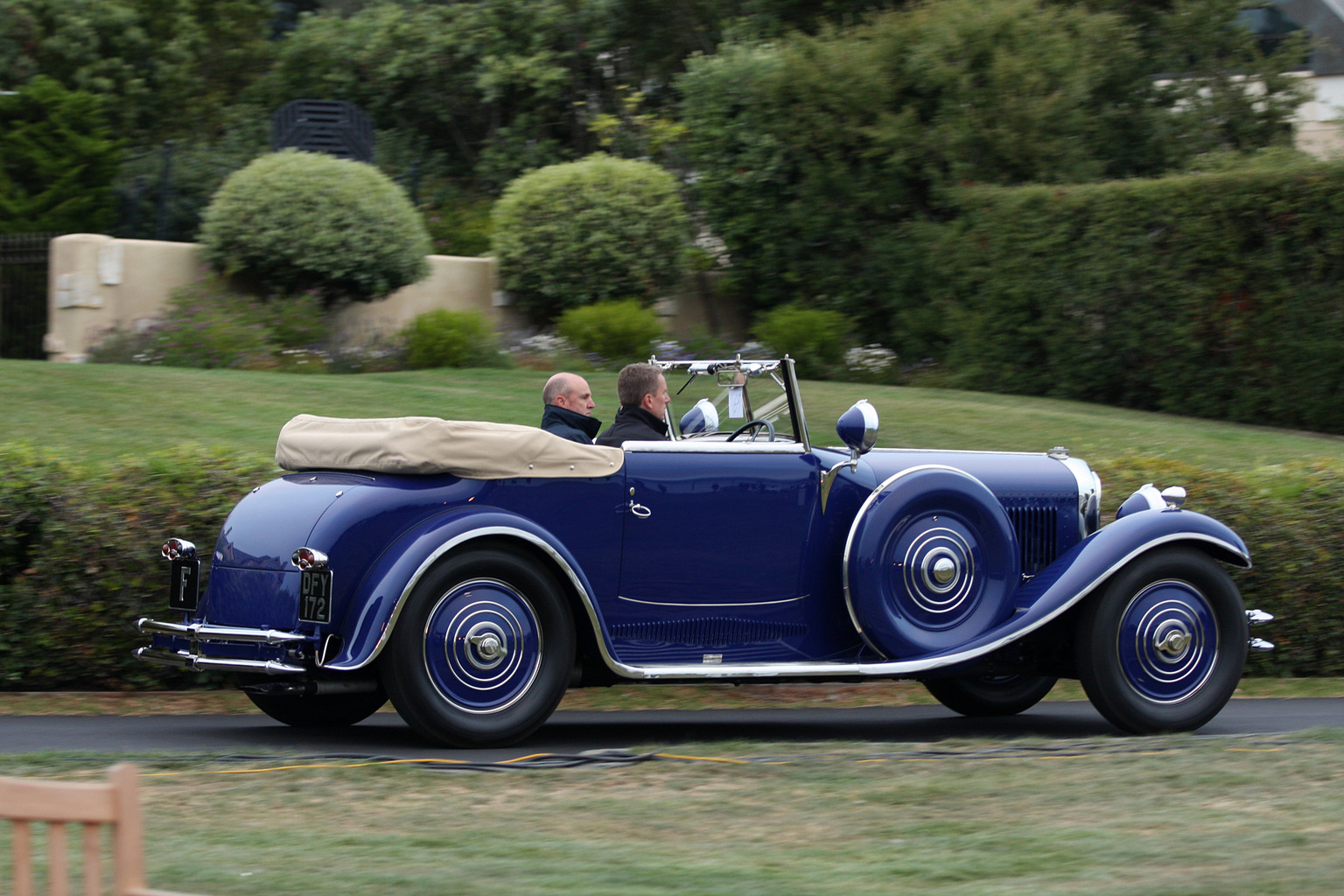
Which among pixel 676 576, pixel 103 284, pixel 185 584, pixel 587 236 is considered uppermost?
pixel 587 236

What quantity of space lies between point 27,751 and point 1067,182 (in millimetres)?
14922

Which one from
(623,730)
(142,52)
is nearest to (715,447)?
(623,730)

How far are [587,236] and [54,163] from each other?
6756mm

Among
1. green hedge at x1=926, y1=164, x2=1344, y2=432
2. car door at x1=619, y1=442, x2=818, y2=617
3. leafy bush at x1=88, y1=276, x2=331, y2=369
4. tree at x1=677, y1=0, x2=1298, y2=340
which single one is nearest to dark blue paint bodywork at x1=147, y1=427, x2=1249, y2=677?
car door at x1=619, y1=442, x2=818, y2=617

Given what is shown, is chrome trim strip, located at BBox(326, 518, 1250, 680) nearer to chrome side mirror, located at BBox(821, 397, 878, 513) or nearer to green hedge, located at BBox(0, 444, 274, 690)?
chrome side mirror, located at BBox(821, 397, 878, 513)

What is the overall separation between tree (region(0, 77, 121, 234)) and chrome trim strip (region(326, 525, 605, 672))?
14.6m

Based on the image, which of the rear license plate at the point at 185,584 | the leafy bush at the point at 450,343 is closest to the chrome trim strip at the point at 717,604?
the rear license plate at the point at 185,584

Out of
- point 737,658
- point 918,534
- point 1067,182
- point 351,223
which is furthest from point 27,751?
point 1067,182

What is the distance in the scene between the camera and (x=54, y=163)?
760 inches

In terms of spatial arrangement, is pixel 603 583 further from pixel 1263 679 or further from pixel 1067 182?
pixel 1067 182

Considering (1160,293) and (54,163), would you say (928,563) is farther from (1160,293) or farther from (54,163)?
(54,163)

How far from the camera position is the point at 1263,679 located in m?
9.03

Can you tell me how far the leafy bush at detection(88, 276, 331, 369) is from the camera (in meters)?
14.9

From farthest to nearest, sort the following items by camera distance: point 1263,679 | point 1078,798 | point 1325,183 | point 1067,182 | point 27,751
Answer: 1. point 1067,182
2. point 1325,183
3. point 1263,679
4. point 27,751
5. point 1078,798
